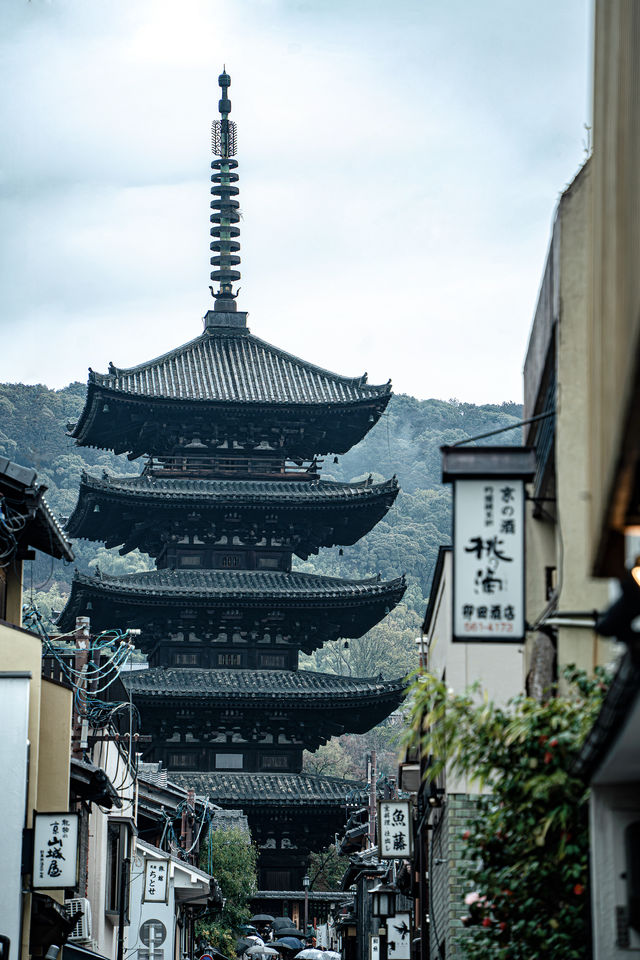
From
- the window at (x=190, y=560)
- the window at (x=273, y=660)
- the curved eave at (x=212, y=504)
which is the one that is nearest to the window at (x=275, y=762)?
the window at (x=273, y=660)

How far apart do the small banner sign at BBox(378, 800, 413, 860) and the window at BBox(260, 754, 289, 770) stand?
1905 cm

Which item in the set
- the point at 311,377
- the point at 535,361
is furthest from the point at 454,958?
the point at 311,377

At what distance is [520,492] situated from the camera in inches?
493

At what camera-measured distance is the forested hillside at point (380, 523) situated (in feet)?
345

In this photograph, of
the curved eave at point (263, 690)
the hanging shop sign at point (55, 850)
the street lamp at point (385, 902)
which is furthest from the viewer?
the curved eave at point (263, 690)

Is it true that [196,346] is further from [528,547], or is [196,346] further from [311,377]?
[528,547]

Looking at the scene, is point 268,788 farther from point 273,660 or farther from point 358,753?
point 358,753

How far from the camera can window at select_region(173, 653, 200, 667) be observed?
47.1m

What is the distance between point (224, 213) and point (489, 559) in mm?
40827

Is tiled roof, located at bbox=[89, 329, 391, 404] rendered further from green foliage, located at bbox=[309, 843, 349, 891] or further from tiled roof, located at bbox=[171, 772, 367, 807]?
green foliage, located at bbox=[309, 843, 349, 891]

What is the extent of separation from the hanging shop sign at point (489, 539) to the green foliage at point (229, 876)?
3003 centimetres

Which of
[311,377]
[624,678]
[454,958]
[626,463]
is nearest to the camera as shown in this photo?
[626,463]

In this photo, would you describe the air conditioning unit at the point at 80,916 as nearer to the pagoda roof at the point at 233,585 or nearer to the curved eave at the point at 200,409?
the pagoda roof at the point at 233,585

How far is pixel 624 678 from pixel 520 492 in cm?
437
